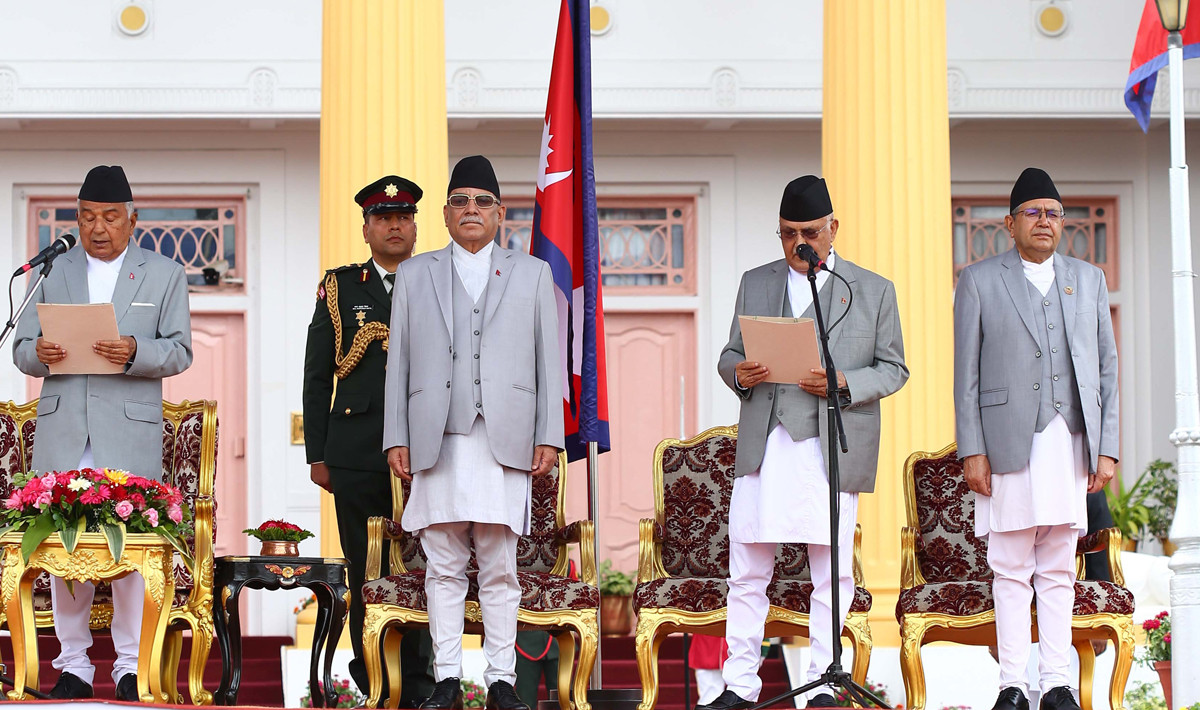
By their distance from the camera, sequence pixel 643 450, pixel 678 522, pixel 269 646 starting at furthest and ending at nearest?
pixel 643 450 < pixel 269 646 < pixel 678 522

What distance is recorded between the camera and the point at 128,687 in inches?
201

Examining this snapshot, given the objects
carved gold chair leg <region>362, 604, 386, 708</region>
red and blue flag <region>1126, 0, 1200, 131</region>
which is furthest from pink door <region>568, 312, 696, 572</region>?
carved gold chair leg <region>362, 604, 386, 708</region>

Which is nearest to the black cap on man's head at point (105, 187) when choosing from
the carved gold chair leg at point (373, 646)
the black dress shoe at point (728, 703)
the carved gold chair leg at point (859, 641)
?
the carved gold chair leg at point (373, 646)

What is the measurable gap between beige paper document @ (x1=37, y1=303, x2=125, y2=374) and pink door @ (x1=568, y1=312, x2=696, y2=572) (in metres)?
5.14

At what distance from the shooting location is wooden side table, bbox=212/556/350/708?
5406mm

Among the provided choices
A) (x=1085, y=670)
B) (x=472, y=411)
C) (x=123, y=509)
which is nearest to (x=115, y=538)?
(x=123, y=509)

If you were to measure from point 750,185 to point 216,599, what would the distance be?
5.53 metres

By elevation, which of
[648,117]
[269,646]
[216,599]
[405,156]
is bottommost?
[269,646]

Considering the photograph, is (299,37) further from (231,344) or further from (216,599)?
(216,599)

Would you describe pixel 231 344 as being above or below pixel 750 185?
below

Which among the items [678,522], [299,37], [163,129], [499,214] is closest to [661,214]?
[299,37]

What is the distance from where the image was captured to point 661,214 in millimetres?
10117

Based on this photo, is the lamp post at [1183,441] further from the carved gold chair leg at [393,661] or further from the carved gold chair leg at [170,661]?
the carved gold chair leg at [170,661]

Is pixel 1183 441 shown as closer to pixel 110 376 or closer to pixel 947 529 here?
pixel 947 529
